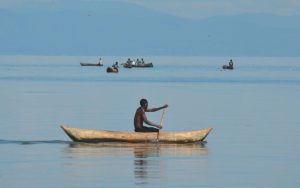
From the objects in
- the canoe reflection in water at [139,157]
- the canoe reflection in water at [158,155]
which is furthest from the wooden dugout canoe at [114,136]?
the canoe reflection in water at [158,155]

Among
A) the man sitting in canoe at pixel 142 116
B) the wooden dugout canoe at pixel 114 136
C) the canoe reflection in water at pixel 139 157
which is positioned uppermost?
the man sitting in canoe at pixel 142 116

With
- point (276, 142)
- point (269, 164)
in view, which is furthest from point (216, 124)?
point (269, 164)

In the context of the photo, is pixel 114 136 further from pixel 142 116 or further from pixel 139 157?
pixel 139 157

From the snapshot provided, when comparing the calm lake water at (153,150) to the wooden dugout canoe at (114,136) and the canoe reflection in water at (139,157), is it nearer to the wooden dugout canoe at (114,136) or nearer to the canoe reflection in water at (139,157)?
the canoe reflection in water at (139,157)

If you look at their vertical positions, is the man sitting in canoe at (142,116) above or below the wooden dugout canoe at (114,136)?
above

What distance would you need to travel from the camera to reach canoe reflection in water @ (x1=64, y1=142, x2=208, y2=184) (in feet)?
70.7

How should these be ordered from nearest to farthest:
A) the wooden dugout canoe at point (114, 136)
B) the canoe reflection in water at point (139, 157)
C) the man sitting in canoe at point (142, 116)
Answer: the canoe reflection in water at point (139, 157), the man sitting in canoe at point (142, 116), the wooden dugout canoe at point (114, 136)

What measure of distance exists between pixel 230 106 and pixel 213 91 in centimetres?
1614

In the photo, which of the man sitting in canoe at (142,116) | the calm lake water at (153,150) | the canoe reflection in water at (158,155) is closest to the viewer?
the calm lake water at (153,150)

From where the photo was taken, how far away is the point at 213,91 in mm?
63062

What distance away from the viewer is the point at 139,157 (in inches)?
953

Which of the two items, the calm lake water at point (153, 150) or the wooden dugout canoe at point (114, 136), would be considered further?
the wooden dugout canoe at point (114, 136)

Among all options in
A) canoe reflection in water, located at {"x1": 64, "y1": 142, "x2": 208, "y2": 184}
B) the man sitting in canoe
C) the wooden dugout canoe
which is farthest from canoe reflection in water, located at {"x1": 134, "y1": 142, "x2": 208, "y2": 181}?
the man sitting in canoe

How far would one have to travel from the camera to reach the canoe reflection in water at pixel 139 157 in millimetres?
21553
